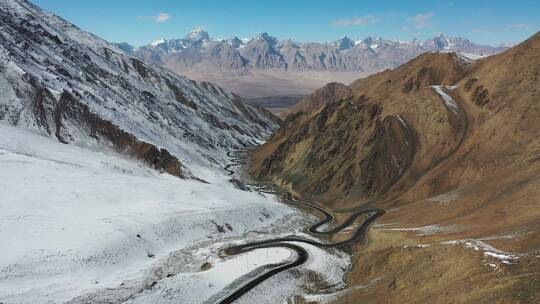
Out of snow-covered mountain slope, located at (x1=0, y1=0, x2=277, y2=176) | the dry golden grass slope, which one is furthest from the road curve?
snow-covered mountain slope, located at (x1=0, y1=0, x2=277, y2=176)

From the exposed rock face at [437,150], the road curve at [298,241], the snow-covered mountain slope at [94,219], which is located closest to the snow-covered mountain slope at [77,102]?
the snow-covered mountain slope at [94,219]

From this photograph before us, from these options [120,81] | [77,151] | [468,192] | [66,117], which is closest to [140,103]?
[120,81]

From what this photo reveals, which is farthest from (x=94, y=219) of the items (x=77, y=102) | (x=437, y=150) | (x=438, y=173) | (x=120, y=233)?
(x=437, y=150)

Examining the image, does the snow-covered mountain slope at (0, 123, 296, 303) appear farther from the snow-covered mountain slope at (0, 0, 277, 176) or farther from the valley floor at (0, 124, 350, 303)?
the snow-covered mountain slope at (0, 0, 277, 176)

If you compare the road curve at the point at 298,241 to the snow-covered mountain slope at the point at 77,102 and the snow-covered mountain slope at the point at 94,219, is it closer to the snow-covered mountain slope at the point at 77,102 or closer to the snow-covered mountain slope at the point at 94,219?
the snow-covered mountain slope at the point at 94,219

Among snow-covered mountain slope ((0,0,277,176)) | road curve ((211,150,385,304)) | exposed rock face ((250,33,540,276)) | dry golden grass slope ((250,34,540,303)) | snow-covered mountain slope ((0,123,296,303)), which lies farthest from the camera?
snow-covered mountain slope ((0,0,277,176))

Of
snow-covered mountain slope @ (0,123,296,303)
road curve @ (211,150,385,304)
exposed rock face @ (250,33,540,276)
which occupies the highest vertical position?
exposed rock face @ (250,33,540,276)

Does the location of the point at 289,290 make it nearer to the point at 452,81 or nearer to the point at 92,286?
the point at 92,286

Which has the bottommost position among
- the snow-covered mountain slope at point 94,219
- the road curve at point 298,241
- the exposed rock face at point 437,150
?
the road curve at point 298,241
